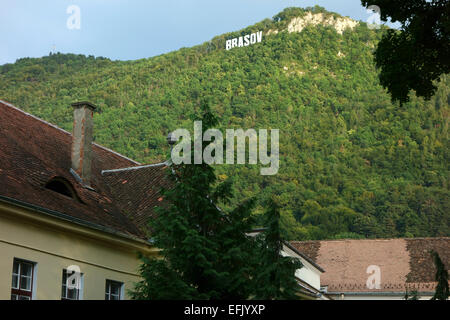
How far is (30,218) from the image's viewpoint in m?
18.3

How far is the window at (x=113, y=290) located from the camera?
21328 millimetres

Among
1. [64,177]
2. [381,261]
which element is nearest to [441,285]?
[64,177]

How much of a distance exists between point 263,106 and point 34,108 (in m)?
44.7

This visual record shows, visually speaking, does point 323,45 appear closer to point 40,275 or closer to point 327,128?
point 327,128

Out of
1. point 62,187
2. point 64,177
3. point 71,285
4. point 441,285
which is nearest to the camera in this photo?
point 441,285

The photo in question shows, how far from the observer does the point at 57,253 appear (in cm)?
1938

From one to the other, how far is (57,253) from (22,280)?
1251 mm

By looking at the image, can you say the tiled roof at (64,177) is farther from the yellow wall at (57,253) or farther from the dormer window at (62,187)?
the yellow wall at (57,253)

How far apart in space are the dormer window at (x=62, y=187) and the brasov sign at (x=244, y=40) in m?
116

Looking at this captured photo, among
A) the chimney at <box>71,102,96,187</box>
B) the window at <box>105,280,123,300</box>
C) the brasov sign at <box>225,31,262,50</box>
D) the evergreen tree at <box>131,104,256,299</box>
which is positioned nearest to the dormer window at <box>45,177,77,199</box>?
the chimney at <box>71,102,96,187</box>

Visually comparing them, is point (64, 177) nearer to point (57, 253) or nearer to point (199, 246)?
point (57, 253)

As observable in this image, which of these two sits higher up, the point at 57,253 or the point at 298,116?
the point at 298,116

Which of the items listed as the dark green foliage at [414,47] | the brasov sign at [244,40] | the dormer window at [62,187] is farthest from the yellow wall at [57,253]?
the brasov sign at [244,40]

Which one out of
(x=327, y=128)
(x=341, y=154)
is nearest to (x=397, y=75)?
(x=341, y=154)
